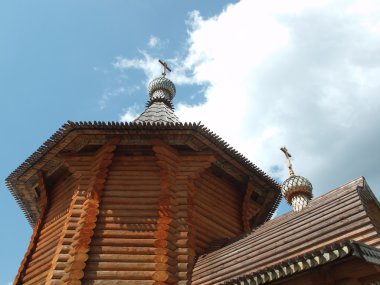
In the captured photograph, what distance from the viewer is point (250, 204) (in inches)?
407

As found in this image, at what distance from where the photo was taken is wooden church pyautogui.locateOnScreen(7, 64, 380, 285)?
16.7 feet

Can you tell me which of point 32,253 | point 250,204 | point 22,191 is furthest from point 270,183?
point 22,191

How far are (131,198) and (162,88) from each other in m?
6.79

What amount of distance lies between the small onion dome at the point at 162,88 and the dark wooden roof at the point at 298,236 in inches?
300

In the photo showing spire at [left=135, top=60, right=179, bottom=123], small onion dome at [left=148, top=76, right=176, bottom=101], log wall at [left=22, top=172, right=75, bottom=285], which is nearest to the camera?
log wall at [left=22, top=172, right=75, bottom=285]

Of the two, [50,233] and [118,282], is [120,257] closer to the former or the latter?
[118,282]

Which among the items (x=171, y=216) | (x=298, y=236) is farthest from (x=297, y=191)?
(x=171, y=216)

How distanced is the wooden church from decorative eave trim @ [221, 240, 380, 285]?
0.5 inches

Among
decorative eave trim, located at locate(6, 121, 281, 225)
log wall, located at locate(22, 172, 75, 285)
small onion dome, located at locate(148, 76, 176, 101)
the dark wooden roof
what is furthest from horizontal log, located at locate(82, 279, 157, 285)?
small onion dome, located at locate(148, 76, 176, 101)

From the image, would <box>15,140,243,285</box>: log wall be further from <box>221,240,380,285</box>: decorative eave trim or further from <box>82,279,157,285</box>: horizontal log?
<box>221,240,380,285</box>: decorative eave trim

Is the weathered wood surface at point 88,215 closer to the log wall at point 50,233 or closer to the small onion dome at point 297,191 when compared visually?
the log wall at point 50,233

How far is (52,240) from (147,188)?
8.08 feet

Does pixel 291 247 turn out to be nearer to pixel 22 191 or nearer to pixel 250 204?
pixel 250 204

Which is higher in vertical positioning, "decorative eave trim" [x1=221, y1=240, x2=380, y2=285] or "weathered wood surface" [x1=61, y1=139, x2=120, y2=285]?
"weathered wood surface" [x1=61, y1=139, x2=120, y2=285]
